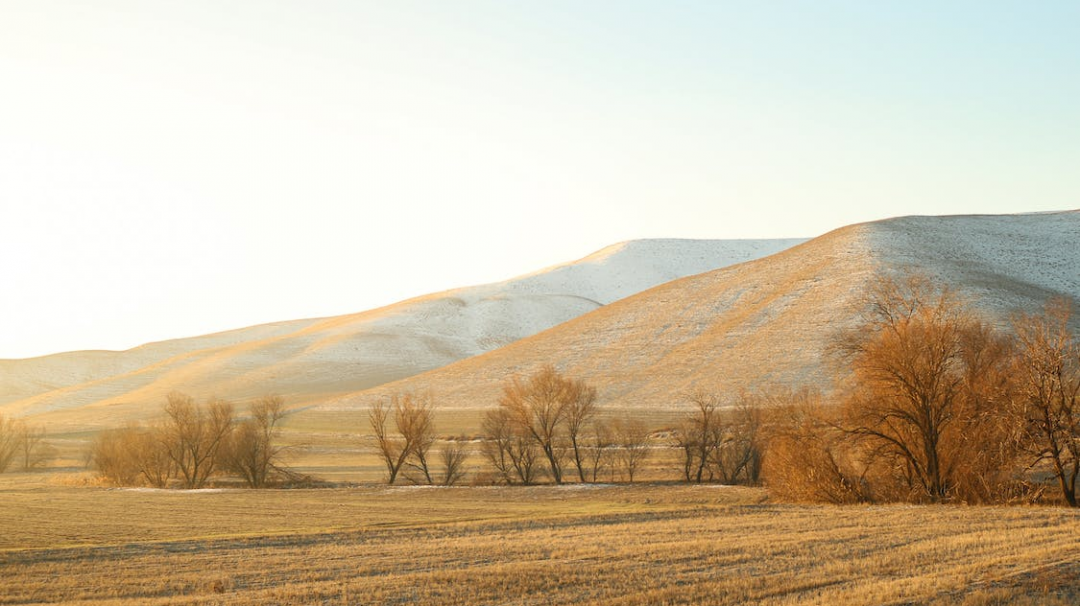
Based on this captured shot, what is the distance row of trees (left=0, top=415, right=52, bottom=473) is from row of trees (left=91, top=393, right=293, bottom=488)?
2234cm

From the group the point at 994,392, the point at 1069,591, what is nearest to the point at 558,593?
the point at 1069,591

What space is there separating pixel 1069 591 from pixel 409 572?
12.8 meters

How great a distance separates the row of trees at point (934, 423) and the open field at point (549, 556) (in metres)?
3.76

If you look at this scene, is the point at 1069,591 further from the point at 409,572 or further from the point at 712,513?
the point at 712,513

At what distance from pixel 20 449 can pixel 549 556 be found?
260ft

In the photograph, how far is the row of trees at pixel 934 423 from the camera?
110ft

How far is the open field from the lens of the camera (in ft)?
55.0

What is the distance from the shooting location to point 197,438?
62.3 metres

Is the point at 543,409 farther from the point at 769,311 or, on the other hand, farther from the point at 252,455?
the point at 769,311

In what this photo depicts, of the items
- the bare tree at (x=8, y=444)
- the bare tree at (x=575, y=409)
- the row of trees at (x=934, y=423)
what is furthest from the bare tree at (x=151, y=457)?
the row of trees at (x=934, y=423)

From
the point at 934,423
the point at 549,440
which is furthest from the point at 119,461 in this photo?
the point at 934,423

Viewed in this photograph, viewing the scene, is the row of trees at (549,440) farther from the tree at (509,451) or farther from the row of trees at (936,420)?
the row of trees at (936,420)

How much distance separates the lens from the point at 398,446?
6172 cm

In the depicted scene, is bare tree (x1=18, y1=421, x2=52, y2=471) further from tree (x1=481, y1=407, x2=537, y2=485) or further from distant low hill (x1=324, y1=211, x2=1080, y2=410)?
tree (x1=481, y1=407, x2=537, y2=485)
